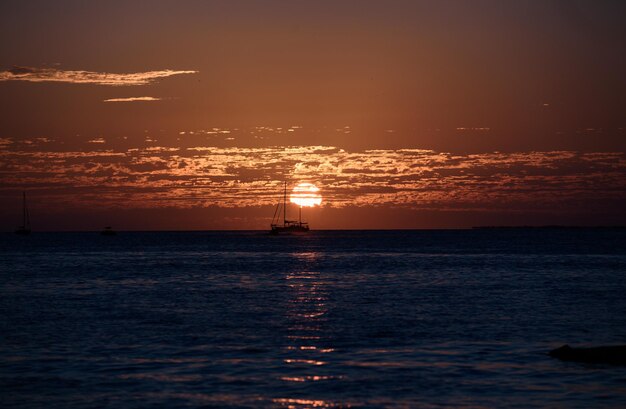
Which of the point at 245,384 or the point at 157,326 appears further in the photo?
the point at 157,326

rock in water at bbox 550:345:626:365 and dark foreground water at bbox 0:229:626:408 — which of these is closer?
dark foreground water at bbox 0:229:626:408

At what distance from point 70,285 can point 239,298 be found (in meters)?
23.9

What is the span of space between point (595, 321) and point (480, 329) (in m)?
8.86

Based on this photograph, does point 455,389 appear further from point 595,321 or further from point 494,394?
point 595,321

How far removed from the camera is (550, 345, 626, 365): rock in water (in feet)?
107

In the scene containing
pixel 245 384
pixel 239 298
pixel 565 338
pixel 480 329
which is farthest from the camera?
pixel 239 298

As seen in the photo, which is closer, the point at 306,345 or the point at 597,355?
the point at 597,355

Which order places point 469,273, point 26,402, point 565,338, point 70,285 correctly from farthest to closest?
point 469,273
point 70,285
point 565,338
point 26,402

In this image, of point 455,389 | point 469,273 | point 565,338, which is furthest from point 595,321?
point 469,273

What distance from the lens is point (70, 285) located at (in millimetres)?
79125

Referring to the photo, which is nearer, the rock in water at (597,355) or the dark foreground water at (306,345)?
the dark foreground water at (306,345)

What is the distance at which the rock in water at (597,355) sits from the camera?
32500 mm

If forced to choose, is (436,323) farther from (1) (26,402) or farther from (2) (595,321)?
(1) (26,402)

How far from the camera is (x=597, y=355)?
33000mm
